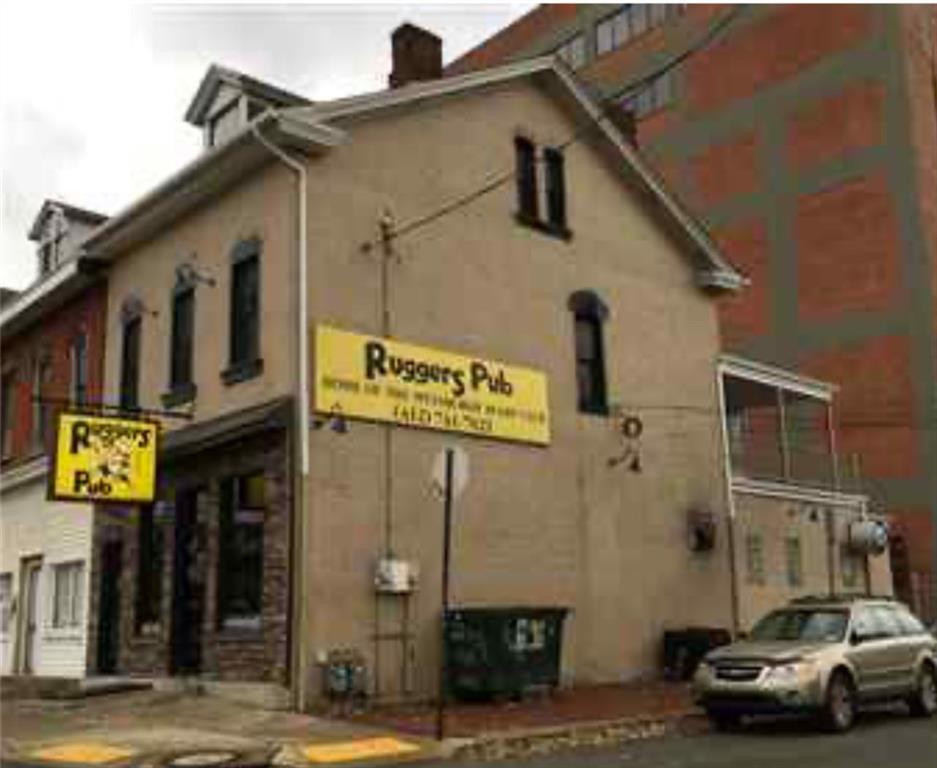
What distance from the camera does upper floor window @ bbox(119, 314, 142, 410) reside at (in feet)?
79.5

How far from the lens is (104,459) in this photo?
20.0 m

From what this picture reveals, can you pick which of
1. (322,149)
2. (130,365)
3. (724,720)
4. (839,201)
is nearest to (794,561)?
(724,720)

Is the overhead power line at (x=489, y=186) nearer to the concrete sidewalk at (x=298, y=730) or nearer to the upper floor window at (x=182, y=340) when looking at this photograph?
the upper floor window at (x=182, y=340)

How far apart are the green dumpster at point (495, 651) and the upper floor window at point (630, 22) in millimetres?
37262

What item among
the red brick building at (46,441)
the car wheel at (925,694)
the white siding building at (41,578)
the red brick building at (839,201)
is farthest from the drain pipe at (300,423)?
the red brick building at (839,201)

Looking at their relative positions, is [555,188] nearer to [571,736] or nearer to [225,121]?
[225,121]

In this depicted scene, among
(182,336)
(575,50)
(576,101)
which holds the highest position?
(575,50)

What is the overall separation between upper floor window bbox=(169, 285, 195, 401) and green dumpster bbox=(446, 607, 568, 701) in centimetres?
634

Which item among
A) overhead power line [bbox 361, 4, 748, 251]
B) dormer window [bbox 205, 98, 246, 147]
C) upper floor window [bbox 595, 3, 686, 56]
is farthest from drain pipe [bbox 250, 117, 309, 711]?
upper floor window [bbox 595, 3, 686, 56]

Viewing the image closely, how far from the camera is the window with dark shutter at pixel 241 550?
787 inches

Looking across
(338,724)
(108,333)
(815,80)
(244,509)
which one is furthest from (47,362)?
(815,80)

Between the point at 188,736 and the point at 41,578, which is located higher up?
the point at 41,578

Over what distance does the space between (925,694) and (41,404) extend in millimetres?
17762

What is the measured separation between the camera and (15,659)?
88.0 feet
